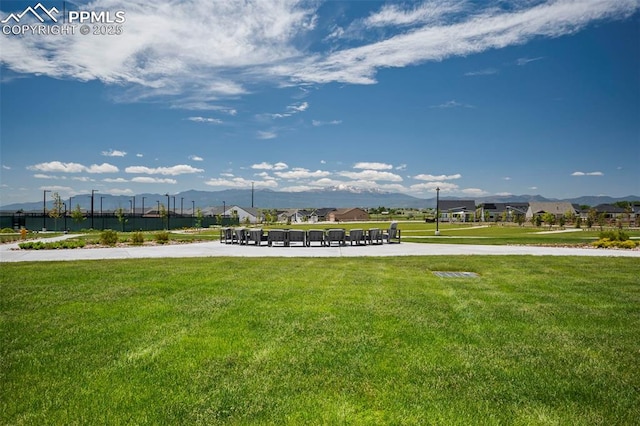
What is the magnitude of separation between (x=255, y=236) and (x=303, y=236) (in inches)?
94.5

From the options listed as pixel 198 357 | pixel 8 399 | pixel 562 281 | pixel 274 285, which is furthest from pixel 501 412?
pixel 562 281

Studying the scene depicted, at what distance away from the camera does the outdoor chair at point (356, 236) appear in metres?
20.3

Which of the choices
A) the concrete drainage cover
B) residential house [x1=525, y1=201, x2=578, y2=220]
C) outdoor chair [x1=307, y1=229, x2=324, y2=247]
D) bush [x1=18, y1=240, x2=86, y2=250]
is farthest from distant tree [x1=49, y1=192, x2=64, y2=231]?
residential house [x1=525, y1=201, x2=578, y2=220]

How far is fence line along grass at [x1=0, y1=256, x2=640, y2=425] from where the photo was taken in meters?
3.54

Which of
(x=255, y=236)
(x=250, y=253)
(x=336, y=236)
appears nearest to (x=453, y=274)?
(x=250, y=253)

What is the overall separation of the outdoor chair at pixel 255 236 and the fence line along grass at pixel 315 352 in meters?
11.1

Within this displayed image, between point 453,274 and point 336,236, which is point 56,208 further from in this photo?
point 453,274

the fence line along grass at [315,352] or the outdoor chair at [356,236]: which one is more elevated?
the outdoor chair at [356,236]

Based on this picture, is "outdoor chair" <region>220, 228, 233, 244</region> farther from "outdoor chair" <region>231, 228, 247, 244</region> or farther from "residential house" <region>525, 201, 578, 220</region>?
"residential house" <region>525, 201, 578, 220</region>

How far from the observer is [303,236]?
66.0 ft

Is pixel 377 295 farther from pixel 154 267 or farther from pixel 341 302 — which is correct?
pixel 154 267

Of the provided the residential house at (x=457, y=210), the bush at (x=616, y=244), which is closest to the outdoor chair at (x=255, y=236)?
the bush at (x=616, y=244)

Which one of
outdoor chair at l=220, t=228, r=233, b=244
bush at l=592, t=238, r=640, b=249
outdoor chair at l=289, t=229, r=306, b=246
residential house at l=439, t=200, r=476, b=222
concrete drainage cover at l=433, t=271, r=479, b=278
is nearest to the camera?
concrete drainage cover at l=433, t=271, r=479, b=278

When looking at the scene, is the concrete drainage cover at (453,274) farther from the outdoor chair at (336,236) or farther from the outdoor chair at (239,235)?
the outdoor chair at (239,235)
